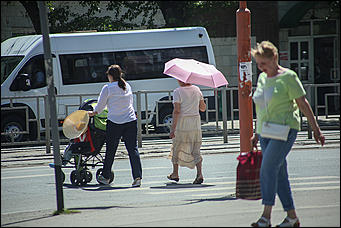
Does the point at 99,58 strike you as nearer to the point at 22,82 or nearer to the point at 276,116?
the point at 22,82

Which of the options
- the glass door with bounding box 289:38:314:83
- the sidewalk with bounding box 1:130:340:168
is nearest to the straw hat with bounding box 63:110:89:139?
the sidewalk with bounding box 1:130:340:168

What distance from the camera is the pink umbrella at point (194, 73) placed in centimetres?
903

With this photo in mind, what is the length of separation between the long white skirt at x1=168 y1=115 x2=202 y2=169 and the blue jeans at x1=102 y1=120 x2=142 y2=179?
58cm

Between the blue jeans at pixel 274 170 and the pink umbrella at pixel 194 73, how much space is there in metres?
3.55

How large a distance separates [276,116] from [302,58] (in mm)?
17182

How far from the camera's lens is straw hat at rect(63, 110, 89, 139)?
8.88 metres

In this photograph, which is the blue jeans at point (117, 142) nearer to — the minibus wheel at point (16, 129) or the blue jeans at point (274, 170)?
the blue jeans at point (274, 170)

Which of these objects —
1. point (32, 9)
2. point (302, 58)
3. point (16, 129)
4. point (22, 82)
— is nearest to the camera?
point (32, 9)

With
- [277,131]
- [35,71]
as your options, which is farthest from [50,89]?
[35,71]

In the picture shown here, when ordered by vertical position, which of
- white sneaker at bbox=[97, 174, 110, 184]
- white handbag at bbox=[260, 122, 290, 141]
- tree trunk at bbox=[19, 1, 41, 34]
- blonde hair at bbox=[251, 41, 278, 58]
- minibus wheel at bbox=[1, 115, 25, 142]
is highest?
tree trunk at bbox=[19, 1, 41, 34]

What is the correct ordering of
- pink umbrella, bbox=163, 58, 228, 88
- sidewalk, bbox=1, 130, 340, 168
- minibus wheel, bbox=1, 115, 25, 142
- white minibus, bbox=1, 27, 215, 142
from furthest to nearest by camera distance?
white minibus, bbox=1, 27, 215, 142 < minibus wheel, bbox=1, 115, 25, 142 < sidewalk, bbox=1, 130, 340, 168 < pink umbrella, bbox=163, 58, 228, 88

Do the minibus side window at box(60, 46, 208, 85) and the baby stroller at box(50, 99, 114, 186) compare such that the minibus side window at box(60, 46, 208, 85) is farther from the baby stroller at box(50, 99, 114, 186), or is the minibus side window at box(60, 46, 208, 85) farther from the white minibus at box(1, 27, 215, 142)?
the baby stroller at box(50, 99, 114, 186)

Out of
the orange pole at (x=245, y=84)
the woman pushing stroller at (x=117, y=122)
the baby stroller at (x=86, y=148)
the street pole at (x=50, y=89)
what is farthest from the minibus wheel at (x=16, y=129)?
the orange pole at (x=245, y=84)

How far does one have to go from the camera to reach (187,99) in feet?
29.5
